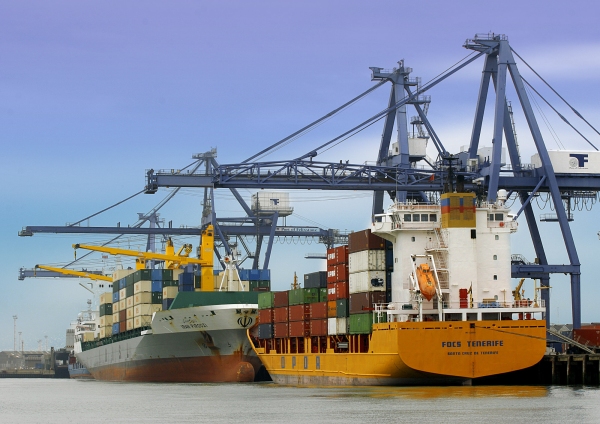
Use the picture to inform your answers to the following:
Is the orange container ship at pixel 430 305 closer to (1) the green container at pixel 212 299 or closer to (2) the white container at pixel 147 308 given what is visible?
(1) the green container at pixel 212 299

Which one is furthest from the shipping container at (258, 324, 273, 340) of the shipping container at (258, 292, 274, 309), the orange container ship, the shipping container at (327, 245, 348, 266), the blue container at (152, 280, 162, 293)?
the blue container at (152, 280, 162, 293)

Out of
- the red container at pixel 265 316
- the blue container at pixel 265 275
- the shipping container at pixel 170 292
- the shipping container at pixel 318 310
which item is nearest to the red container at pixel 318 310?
the shipping container at pixel 318 310

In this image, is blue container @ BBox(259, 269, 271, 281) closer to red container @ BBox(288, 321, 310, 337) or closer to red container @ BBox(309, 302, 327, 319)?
red container @ BBox(288, 321, 310, 337)

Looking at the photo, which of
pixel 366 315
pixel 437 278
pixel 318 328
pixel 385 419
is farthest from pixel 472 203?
pixel 385 419

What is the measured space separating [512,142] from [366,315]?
2138cm

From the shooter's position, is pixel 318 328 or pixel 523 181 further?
pixel 523 181

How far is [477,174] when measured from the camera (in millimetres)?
59562

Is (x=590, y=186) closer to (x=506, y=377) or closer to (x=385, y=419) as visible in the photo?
(x=506, y=377)

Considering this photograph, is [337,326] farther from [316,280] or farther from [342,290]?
[316,280]

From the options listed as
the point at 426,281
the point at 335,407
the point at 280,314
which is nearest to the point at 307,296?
the point at 280,314

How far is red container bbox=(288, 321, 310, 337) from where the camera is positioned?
49031mm

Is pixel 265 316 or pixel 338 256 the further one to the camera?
pixel 265 316

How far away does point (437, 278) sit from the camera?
4216 centimetres

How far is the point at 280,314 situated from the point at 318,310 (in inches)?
149
